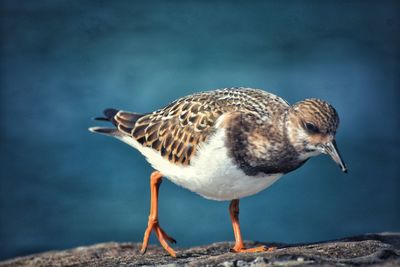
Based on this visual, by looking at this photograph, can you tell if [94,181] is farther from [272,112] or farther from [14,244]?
[272,112]

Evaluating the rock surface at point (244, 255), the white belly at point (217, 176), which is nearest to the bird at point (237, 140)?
the white belly at point (217, 176)

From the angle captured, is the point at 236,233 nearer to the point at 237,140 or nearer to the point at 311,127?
the point at 237,140

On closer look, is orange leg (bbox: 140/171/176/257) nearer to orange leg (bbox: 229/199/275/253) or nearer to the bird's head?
orange leg (bbox: 229/199/275/253)

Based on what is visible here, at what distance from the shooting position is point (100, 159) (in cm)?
1263

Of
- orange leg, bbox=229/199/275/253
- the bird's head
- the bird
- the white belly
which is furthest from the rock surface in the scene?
the bird's head

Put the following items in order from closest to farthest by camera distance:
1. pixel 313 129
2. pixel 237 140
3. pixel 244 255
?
pixel 244 255 < pixel 313 129 < pixel 237 140

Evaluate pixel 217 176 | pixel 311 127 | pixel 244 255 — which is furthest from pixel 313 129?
pixel 244 255

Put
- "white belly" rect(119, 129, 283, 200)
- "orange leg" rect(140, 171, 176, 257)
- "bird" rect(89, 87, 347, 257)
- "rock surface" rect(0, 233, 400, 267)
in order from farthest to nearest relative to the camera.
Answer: "orange leg" rect(140, 171, 176, 257), "white belly" rect(119, 129, 283, 200), "bird" rect(89, 87, 347, 257), "rock surface" rect(0, 233, 400, 267)

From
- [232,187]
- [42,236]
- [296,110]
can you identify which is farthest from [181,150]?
[42,236]

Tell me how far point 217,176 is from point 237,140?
0.36m

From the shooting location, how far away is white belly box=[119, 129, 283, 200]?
5359 mm

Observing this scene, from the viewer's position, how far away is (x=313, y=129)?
5148 mm

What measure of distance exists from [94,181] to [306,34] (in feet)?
24.9

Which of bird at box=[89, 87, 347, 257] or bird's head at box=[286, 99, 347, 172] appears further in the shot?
bird at box=[89, 87, 347, 257]
